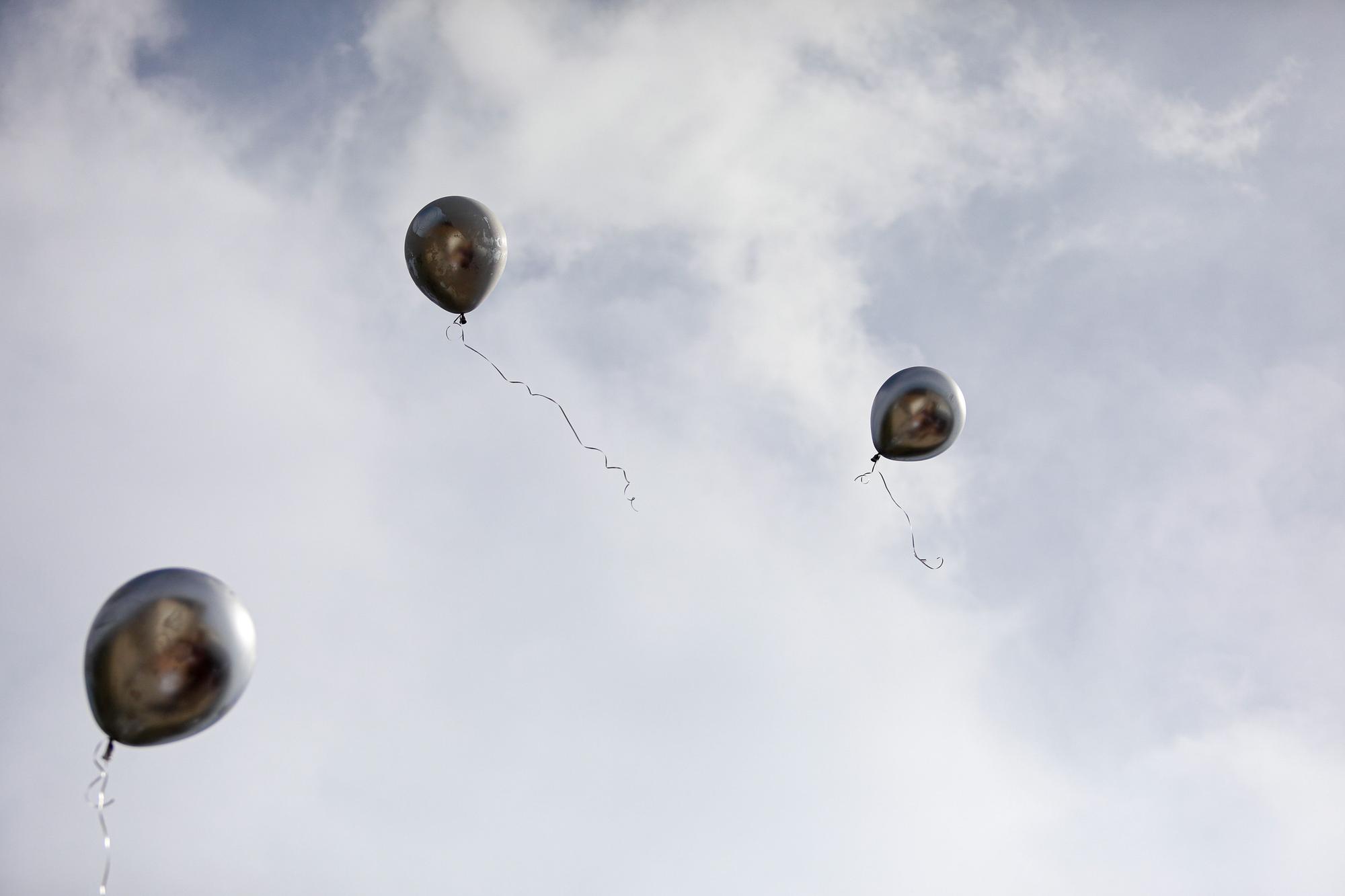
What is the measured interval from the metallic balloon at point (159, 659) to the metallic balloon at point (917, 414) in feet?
16.2

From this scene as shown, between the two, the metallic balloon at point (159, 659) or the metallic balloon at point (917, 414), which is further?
the metallic balloon at point (917, 414)

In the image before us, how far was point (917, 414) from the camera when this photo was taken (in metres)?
7.50

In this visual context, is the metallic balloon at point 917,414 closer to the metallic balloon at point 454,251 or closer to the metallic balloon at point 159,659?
the metallic balloon at point 454,251

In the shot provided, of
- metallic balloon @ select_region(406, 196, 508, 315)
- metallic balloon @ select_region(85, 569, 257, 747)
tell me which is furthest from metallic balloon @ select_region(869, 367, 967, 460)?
metallic balloon @ select_region(85, 569, 257, 747)

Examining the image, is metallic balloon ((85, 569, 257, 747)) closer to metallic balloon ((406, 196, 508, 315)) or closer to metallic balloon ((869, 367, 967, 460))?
metallic balloon ((406, 196, 508, 315))

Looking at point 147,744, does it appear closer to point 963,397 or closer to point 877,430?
point 877,430

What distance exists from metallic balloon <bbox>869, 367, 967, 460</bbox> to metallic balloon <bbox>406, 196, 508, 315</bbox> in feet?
10.9

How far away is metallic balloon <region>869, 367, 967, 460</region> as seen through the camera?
7523 millimetres

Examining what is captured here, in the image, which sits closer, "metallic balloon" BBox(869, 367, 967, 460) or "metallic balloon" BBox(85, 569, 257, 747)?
"metallic balloon" BBox(85, 569, 257, 747)

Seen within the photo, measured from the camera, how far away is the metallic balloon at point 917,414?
7.52 metres

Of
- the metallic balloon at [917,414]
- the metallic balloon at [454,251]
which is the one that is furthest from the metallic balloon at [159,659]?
the metallic balloon at [917,414]

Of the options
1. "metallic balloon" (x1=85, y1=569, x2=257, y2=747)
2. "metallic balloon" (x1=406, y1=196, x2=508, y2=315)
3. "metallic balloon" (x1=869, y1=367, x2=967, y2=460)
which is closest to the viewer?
"metallic balloon" (x1=85, y1=569, x2=257, y2=747)

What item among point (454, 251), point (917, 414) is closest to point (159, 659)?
point (454, 251)

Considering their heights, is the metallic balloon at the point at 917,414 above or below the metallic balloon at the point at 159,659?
above
